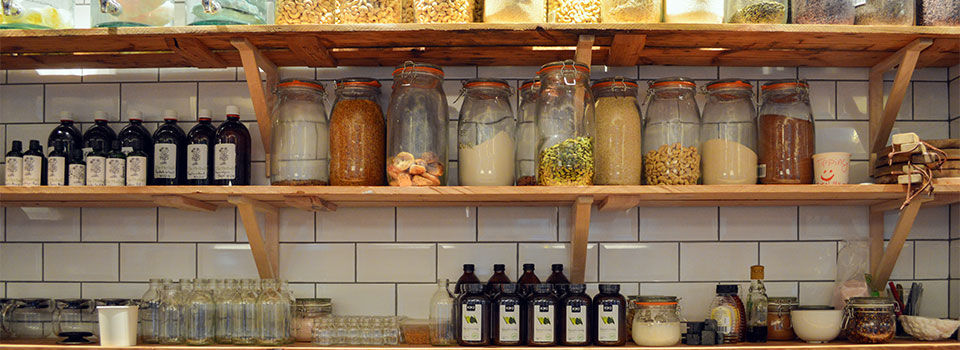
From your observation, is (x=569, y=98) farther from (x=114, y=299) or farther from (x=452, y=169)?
(x=114, y=299)

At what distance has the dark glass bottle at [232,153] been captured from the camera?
215 centimetres

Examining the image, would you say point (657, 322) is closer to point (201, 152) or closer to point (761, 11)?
point (761, 11)

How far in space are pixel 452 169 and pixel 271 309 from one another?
23.3 inches

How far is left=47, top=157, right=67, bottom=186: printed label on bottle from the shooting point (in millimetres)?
2133

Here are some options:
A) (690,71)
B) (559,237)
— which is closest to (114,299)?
(559,237)

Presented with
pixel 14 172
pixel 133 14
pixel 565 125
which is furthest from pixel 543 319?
pixel 14 172

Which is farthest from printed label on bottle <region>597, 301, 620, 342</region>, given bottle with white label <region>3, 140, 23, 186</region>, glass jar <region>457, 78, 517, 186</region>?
bottle with white label <region>3, 140, 23, 186</region>

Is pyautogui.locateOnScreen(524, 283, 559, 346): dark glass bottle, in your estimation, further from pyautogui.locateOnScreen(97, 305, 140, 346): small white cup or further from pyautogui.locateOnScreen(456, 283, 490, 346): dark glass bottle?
pyautogui.locateOnScreen(97, 305, 140, 346): small white cup

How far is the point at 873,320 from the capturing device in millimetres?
2027

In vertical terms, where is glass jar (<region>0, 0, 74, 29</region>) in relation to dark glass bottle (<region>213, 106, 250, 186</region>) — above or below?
above

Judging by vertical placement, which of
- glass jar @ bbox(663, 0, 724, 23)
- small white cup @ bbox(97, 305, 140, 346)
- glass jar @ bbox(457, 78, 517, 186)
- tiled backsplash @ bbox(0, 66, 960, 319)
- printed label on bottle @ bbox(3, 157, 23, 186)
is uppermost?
glass jar @ bbox(663, 0, 724, 23)

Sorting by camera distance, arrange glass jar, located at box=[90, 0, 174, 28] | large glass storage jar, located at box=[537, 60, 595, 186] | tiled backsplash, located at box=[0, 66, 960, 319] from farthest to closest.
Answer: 1. tiled backsplash, located at box=[0, 66, 960, 319]
2. glass jar, located at box=[90, 0, 174, 28]
3. large glass storage jar, located at box=[537, 60, 595, 186]

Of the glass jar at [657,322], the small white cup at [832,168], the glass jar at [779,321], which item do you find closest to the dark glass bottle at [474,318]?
the glass jar at [657,322]

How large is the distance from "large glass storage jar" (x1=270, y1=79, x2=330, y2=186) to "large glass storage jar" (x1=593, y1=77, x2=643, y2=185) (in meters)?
0.67
